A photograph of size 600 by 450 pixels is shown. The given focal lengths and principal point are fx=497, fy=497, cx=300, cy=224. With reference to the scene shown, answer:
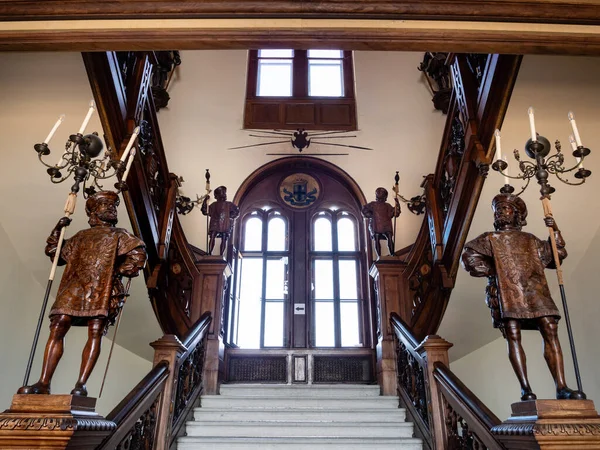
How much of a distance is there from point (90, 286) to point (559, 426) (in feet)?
6.95

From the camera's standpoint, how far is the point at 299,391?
4477mm

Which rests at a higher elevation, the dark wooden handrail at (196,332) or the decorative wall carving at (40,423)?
the dark wooden handrail at (196,332)

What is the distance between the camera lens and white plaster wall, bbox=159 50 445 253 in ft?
24.8

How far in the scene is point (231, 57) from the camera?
8609 millimetres

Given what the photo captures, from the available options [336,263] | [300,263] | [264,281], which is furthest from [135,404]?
[336,263]

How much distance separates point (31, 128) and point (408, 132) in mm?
5461

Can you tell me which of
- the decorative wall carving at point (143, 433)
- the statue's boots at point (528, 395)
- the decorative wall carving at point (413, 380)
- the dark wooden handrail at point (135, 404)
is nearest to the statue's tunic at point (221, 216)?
the decorative wall carving at point (413, 380)

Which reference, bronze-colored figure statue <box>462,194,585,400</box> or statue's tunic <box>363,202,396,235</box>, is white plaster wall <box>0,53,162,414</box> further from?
bronze-colored figure statue <box>462,194,585,400</box>

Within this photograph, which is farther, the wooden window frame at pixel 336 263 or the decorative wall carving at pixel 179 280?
the wooden window frame at pixel 336 263

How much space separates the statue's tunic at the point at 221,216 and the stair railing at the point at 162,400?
1.60 meters

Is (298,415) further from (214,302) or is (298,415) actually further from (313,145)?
(313,145)

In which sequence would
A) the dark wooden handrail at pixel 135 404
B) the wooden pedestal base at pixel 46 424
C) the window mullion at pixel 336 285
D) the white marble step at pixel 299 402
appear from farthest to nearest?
the window mullion at pixel 336 285 → the white marble step at pixel 299 402 → the dark wooden handrail at pixel 135 404 → the wooden pedestal base at pixel 46 424

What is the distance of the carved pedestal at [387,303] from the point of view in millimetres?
4688

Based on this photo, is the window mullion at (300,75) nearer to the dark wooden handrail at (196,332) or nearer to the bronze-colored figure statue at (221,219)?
the bronze-colored figure statue at (221,219)
